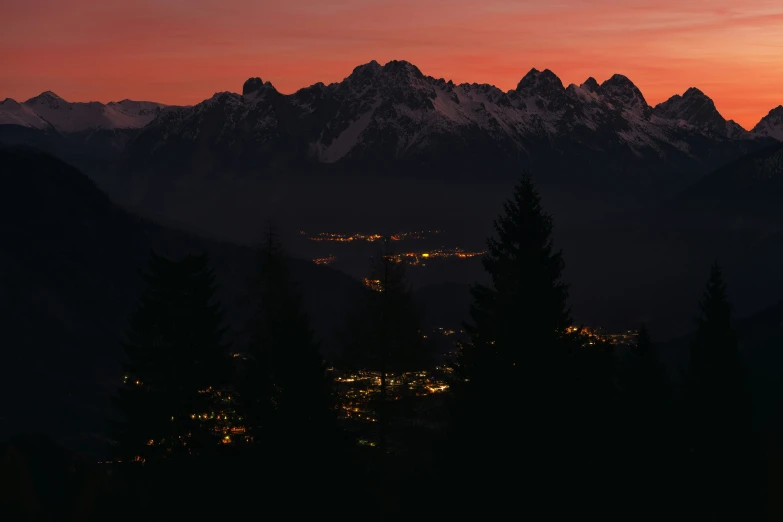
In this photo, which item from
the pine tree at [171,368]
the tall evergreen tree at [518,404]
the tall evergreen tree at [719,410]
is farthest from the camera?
the tall evergreen tree at [719,410]

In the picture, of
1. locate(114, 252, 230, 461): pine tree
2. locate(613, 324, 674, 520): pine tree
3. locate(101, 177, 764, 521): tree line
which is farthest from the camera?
locate(613, 324, 674, 520): pine tree

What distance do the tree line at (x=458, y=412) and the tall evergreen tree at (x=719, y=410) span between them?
0.24ft

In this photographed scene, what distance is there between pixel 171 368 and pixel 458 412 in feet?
37.0

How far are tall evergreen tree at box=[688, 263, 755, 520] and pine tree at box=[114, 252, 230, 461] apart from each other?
22.6 metres

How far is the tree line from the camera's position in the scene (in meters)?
29.2

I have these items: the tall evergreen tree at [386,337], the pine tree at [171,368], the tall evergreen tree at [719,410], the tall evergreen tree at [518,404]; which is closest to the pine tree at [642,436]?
the tall evergreen tree at [719,410]

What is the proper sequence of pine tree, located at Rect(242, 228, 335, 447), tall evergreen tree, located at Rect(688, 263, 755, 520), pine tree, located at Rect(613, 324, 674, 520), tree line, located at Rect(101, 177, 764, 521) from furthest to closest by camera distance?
tall evergreen tree, located at Rect(688, 263, 755, 520), pine tree, located at Rect(613, 324, 674, 520), pine tree, located at Rect(242, 228, 335, 447), tree line, located at Rect(101, 177, 764, 521)

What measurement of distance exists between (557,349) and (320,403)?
7802 millimetres

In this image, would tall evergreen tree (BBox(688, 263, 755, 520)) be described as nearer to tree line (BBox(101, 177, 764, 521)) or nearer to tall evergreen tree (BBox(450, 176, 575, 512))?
tree line (BBox(101, 177, 764, 521))

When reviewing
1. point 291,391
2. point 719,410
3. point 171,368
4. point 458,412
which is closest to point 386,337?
point 171,368

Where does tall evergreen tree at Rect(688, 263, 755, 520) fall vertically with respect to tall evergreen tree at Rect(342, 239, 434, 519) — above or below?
below

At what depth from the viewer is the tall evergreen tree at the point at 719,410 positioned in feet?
148

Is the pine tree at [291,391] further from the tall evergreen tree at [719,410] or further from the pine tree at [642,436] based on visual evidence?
the tall evergreen tree at [719,410]

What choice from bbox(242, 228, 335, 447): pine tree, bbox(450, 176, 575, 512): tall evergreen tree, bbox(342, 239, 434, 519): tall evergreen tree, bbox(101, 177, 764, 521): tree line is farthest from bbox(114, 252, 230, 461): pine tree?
bbox(450, 176, 575, 512): tall evergreen tree
